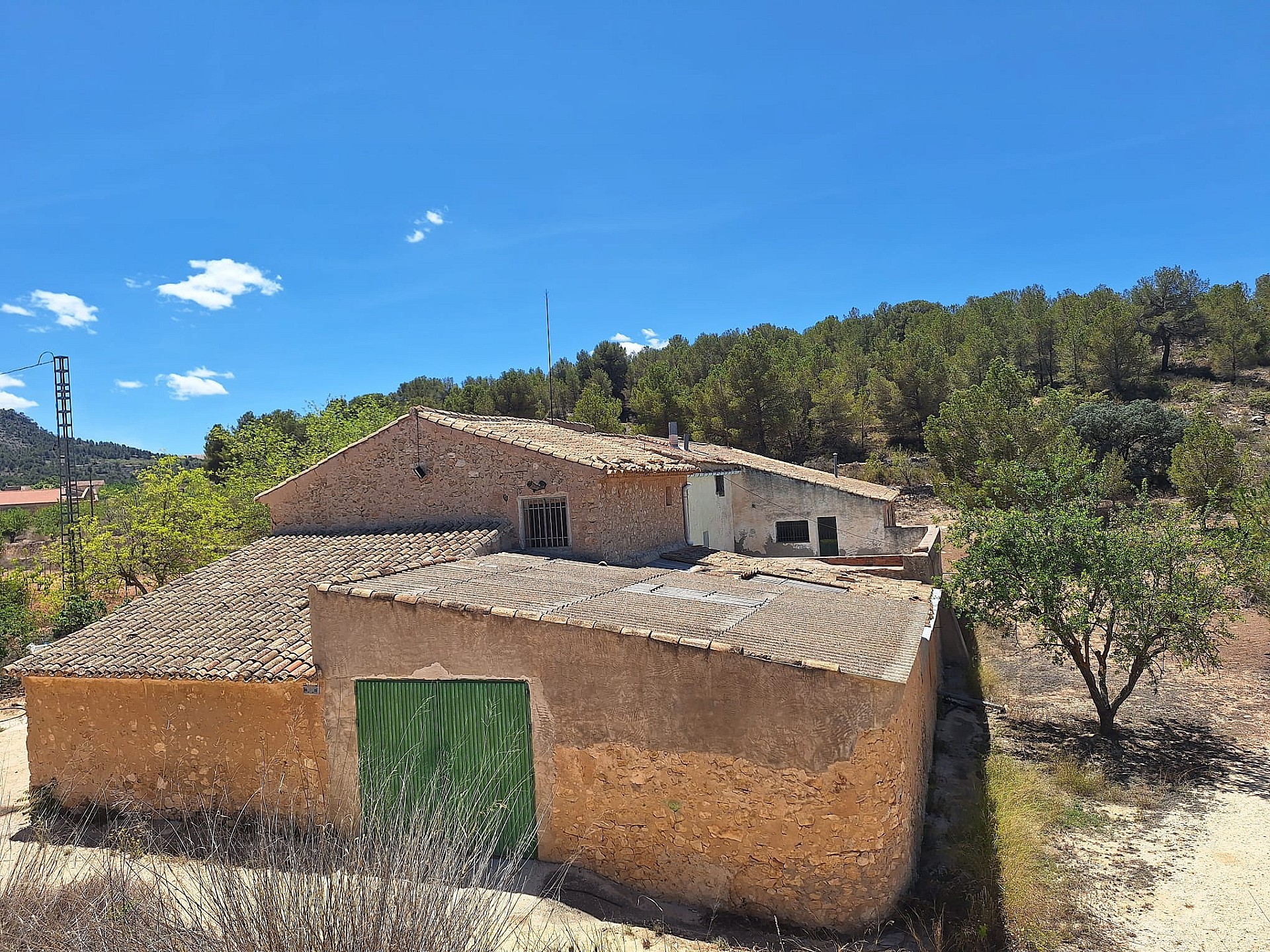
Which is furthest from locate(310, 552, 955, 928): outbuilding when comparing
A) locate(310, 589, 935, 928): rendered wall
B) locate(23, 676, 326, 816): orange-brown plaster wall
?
locate(23, 676, 326, 816): orange-brown plaster wall

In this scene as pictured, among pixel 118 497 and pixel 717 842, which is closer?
pixel 717 842

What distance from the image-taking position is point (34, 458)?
354ft

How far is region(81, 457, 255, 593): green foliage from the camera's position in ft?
73.8

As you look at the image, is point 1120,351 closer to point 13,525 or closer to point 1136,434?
point 1136,434

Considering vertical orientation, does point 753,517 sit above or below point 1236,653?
above

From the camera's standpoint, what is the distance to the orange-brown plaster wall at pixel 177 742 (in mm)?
9305

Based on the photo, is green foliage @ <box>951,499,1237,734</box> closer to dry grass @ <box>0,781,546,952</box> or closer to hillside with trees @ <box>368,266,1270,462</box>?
dry grass @ <box>0,781,546,952</box>

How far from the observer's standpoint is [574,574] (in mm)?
11383

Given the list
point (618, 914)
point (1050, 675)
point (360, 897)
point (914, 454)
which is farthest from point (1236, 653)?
point (914, 454)

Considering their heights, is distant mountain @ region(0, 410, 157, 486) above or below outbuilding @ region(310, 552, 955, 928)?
above

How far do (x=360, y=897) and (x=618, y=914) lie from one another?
14.2ft

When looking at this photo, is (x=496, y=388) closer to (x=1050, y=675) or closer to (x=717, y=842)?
(x=1050, y=675)

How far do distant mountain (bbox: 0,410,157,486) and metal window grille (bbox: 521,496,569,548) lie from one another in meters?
95.5

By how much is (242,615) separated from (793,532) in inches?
739
